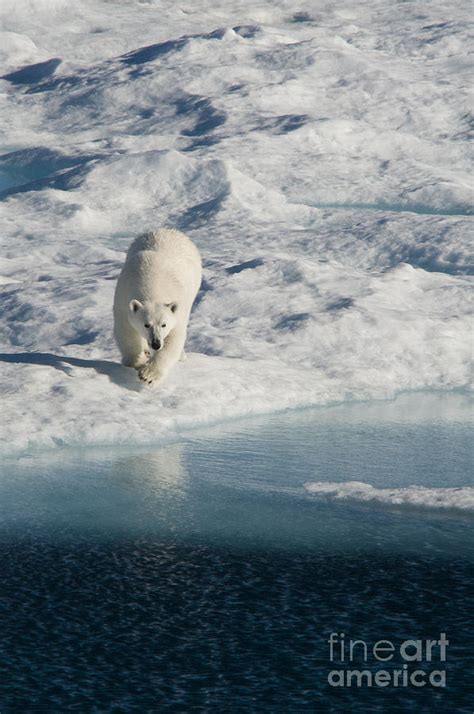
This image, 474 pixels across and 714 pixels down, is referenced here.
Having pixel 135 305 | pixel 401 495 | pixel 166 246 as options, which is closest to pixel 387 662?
pixel 401 495

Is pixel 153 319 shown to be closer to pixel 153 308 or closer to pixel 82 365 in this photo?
pixel 153 308

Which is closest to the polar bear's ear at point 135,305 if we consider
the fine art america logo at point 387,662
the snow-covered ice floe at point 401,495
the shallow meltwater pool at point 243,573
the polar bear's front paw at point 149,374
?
the polar bear's front paw at point 149,374

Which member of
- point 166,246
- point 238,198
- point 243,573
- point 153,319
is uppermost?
point 166,246

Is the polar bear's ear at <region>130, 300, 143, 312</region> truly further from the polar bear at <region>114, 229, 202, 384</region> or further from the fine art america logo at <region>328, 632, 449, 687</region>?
the fine art america logo at <region>328, 632, 449, 687</region>

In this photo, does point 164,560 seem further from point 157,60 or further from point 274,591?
point 157,60

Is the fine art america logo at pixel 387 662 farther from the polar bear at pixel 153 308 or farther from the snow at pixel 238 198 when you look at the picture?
the polar bear at pixel 153 308

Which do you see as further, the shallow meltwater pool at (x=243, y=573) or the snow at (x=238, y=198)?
the snow at (x=238, y=198)
